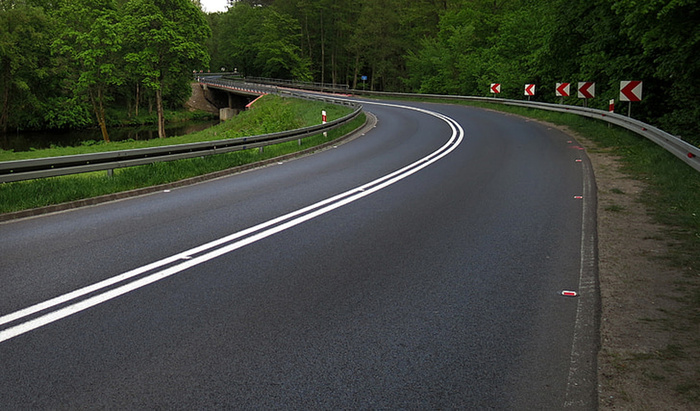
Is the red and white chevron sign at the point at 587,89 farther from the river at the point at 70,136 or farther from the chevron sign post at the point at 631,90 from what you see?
the river at the point at 70,136

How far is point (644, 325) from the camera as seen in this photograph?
434 centimetres

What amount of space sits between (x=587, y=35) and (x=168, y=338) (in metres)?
23.4

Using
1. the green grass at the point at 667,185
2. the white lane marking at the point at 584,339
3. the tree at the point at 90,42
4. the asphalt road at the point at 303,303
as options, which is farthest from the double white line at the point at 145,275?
the tree at the point at 90,42

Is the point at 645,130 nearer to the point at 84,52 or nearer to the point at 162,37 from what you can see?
the point at 162,37

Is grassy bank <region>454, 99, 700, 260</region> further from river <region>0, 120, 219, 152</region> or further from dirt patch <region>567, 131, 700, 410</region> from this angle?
river <region>0, 120, 219, 152</region>

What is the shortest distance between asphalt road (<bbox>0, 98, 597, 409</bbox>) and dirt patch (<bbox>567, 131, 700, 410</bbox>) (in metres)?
0.18

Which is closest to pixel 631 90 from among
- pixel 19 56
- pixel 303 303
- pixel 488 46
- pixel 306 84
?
pixel 303 303

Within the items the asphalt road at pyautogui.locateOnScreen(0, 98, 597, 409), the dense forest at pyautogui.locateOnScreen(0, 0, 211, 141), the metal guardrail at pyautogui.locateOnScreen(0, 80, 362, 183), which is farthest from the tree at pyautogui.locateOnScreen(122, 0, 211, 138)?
the asphalt road at pyautogui.locateOnScreen(0, 98, 597, 409)

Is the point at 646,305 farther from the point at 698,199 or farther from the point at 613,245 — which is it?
the point at 698,199

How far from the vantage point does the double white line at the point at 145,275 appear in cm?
425

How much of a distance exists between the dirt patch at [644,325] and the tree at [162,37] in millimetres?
47847

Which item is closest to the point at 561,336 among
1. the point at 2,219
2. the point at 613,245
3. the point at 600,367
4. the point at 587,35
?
the point at 600,367

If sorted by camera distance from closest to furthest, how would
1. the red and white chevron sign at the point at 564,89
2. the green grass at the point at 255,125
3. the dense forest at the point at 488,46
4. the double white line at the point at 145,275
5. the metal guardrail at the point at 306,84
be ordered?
the double white line at the point at 145,275
the dense forest at the point at 488,46
the red and white chevron sign at the point at 564,89
the green grass at the point at 255,125
the metal guardrail at the point at 306,84

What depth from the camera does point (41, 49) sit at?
5506 centimetres
